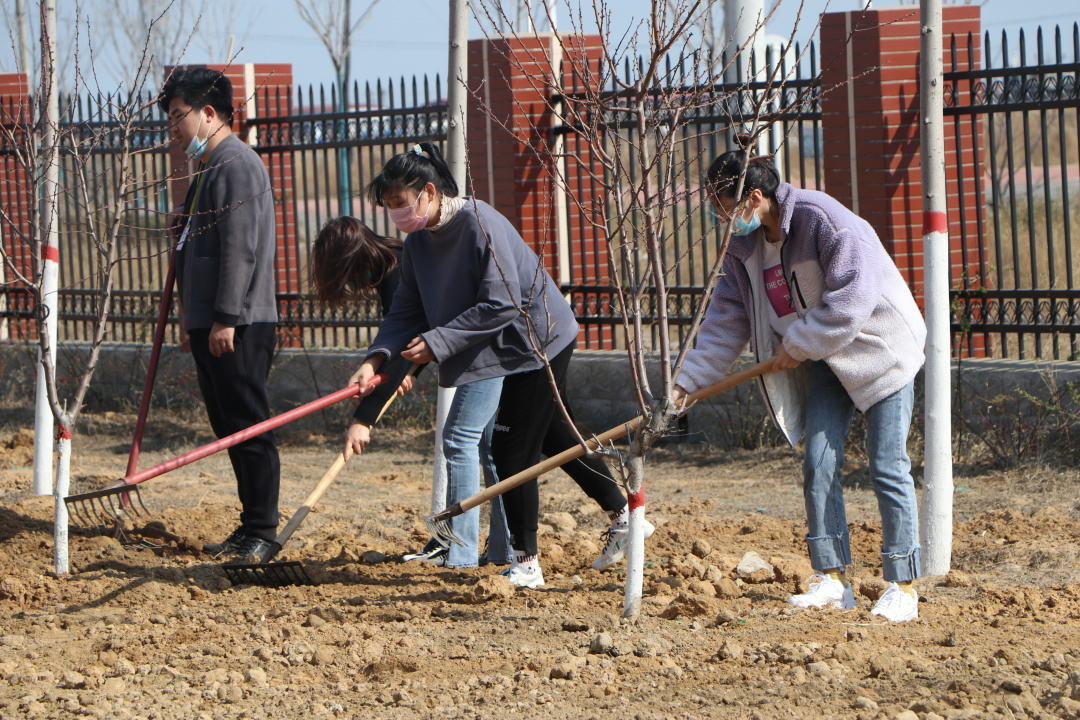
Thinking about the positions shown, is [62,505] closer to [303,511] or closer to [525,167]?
[303,511]

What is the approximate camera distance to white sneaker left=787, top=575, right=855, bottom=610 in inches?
156

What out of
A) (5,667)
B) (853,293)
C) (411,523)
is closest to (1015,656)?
(853,293)

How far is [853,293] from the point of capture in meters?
3.69

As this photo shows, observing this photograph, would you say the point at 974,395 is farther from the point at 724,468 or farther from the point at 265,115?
the point at 265,115

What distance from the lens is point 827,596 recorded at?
397 cm

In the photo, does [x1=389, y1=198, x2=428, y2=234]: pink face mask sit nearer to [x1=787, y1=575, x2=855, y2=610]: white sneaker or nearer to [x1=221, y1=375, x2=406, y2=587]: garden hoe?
[x1=221, y1=375, x2=406, y2=587]: garden hoe

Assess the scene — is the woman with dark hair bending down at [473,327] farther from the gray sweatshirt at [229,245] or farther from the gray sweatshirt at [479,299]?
the gray sweatshirt at [229,245]

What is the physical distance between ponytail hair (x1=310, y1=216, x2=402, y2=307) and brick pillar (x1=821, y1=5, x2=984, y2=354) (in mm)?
3354

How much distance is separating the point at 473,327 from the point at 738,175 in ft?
3.73

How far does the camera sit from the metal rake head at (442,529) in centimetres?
443

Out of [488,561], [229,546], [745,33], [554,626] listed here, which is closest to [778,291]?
[554,626]

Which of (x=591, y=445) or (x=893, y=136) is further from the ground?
(x=893, y=136)

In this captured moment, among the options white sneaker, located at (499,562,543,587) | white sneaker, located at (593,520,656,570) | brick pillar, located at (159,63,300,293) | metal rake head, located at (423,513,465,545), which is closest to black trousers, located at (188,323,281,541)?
metal rake head, located at (423,513,465,545)

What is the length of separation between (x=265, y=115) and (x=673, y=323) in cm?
392
